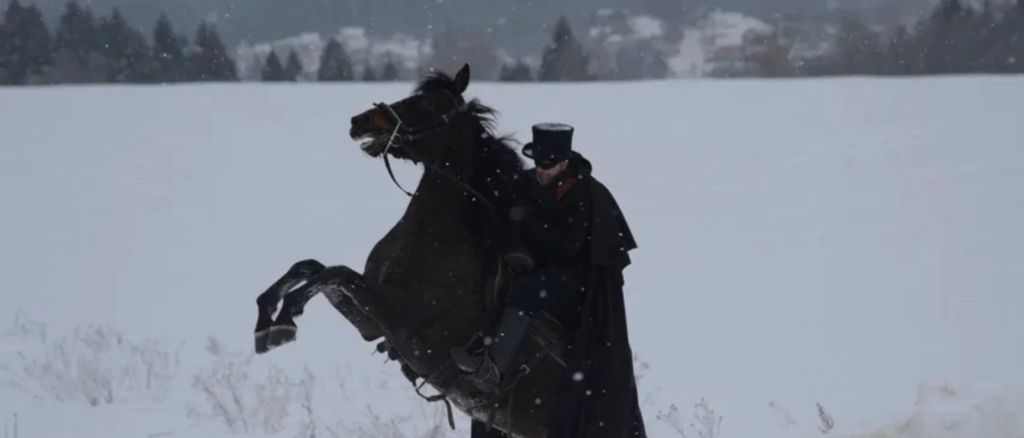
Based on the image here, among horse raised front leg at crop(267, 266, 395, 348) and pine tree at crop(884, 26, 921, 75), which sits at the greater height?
horse raised front leg at crop(267, 266, 395, 348)

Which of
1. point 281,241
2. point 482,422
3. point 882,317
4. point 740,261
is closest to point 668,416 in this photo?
point 482,422

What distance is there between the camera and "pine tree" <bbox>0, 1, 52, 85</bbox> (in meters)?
41.2

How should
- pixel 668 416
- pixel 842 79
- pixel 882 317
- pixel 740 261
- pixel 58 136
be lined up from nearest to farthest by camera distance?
pixel 668 416
pixel 882 317
pixel 740 261
pixel 58 136
pixel 842 79

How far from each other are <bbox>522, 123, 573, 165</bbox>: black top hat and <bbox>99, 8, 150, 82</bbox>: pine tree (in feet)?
136

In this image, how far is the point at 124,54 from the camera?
44.9m

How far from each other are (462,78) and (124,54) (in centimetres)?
4199

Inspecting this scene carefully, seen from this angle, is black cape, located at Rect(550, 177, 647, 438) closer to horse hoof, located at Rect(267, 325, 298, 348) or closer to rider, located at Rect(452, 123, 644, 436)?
rider, located at Rect(452, 123, 644, 436)

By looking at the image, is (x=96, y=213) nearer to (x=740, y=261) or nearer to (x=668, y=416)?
(x=740, y=261)

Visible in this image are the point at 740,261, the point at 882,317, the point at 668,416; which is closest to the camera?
the point at 668,416

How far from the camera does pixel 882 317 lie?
12.8 m

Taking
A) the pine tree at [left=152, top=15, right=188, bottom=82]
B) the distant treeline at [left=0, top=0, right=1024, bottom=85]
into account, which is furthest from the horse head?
the pine tree at [left=152, top=15, right=188, bottom=82]

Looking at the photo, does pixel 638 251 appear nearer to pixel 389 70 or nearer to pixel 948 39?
pixel 389 70

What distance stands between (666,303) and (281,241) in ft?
20.0

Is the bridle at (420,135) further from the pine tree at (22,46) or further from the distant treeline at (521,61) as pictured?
the pine tree at (22,46)
